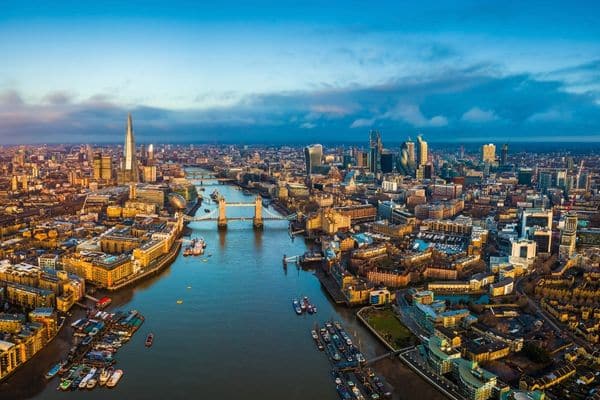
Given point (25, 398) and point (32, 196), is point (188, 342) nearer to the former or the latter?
point (25, 398)

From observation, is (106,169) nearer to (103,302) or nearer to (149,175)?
(149,175)

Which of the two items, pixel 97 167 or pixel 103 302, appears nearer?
pixel 103 302

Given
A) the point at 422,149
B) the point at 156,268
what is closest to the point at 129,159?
the point at 156,268

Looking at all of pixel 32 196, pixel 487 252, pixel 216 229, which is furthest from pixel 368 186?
pixel 32 196

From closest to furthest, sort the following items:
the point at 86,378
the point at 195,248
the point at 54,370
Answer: the point at 86,378, the point at 54,370, the point at 195,248

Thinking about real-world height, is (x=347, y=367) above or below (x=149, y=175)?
below

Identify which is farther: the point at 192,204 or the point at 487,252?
the point at 192,204
